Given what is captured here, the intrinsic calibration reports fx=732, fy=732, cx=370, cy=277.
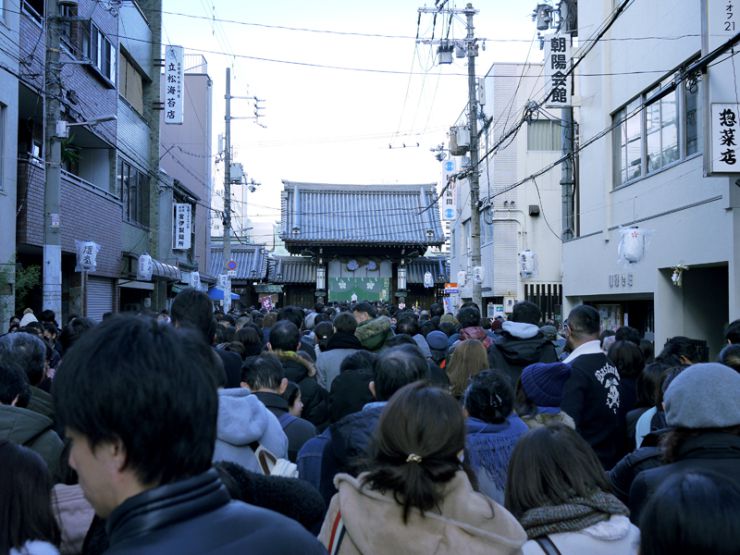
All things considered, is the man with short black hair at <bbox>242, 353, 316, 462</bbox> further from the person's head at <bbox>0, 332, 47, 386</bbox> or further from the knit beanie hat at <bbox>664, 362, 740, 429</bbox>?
the knit beanie hat at <bbox>664, 362, 740, 429</bbox>

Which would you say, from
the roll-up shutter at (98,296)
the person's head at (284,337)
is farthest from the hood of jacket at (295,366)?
the roll-up shutter at (98,296)

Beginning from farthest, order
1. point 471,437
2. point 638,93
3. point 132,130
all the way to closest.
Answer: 1. point 132,130
2. point 638,93
3. point 471,437

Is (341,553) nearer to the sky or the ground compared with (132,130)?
nearer to the ground

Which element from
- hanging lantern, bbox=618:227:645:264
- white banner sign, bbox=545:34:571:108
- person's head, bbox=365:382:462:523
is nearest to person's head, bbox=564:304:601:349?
person's head, bbox=365:382:462:523

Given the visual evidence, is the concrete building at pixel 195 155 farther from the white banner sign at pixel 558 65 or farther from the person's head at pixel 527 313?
the person's head at pixel 527 313

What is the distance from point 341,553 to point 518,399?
97.3 inches

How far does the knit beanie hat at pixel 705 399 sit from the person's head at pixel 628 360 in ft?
10.2

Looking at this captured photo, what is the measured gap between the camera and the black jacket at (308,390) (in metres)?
5.99

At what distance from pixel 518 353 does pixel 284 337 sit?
2.08 metres

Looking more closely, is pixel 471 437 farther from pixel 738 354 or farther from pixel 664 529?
pixel 738 354

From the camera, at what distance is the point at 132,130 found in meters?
21.9

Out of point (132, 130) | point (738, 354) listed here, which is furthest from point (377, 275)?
point (738, 354)

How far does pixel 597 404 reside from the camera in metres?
5.20

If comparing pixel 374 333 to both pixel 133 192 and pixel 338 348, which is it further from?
pixel 133 192
